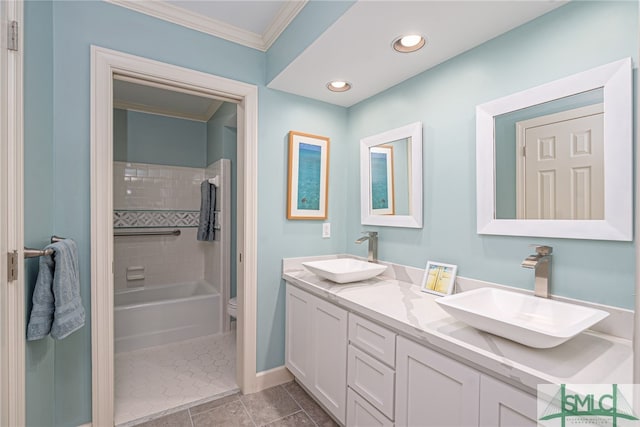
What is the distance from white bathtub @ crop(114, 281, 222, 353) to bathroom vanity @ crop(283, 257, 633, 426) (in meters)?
1.41

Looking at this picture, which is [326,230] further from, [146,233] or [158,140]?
[158,140]

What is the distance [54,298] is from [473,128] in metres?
2.10

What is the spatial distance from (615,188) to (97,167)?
2310 mm

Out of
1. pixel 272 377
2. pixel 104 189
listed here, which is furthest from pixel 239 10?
pixel 272 377

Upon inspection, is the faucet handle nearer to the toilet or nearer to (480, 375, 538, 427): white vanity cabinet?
(480, 375, 538, 427): white vanity cabinet

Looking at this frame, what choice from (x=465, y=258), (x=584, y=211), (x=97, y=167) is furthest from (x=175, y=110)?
(x=584, y=211)

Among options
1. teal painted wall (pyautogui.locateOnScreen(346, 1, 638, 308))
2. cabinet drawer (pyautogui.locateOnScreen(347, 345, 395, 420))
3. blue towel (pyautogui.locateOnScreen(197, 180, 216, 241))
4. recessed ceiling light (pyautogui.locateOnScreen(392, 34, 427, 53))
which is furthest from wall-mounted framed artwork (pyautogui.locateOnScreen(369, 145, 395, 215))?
blue towel (pyautogui.locateOnScreen(197, 180, 216, 241))

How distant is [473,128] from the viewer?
5.08 ft

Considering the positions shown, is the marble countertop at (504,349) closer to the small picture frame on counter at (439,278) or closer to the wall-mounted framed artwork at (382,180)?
the small picture frame on counter at (439,278)

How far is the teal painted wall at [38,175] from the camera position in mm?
1181

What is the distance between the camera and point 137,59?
5.51 ft
